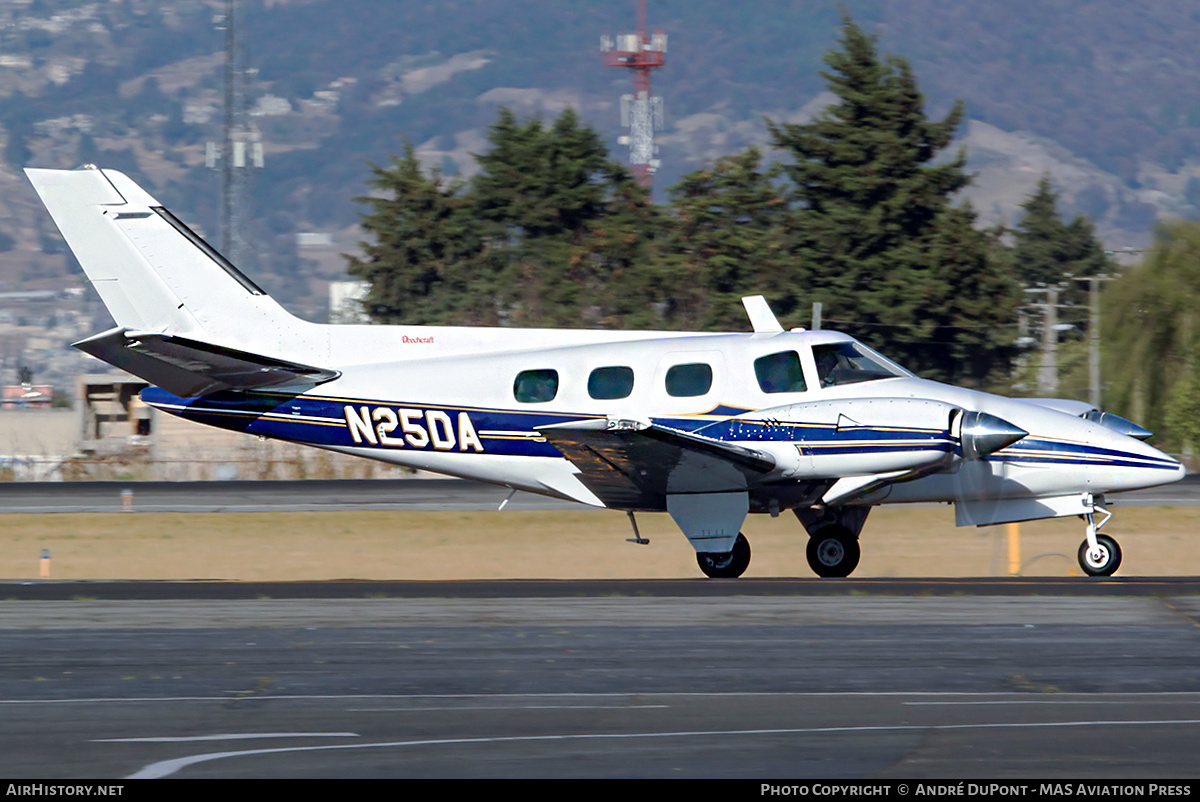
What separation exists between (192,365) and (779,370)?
648cm

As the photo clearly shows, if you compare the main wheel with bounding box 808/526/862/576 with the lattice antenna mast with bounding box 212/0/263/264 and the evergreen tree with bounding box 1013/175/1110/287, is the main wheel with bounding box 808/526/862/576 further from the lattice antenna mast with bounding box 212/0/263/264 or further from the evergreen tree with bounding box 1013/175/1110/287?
the evergreen tree with bounding box 1013/175/1110/287

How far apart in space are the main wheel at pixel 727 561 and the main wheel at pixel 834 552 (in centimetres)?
74

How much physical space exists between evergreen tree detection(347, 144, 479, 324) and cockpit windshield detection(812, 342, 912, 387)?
3818 cm

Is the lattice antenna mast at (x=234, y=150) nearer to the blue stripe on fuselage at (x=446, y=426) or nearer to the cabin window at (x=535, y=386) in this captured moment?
the blue stripe on fuselage at (x=446, y=426)

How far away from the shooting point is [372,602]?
1177cm

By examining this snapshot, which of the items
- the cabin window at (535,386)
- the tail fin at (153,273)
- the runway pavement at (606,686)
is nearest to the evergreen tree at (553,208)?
the tail fin at (153,273)

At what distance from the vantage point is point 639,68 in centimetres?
7531

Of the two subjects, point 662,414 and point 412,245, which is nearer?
point 662,414

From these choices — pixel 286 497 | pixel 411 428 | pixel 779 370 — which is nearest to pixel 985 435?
pixel 779 370

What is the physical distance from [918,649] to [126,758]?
5.22 meters

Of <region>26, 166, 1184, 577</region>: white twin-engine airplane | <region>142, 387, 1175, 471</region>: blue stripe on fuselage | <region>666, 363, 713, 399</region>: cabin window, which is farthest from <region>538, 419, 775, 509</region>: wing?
<region>666, 363, 713, 399</region>: cabin window

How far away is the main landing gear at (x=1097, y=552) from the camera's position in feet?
46.5

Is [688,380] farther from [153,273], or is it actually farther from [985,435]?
[153,273]
